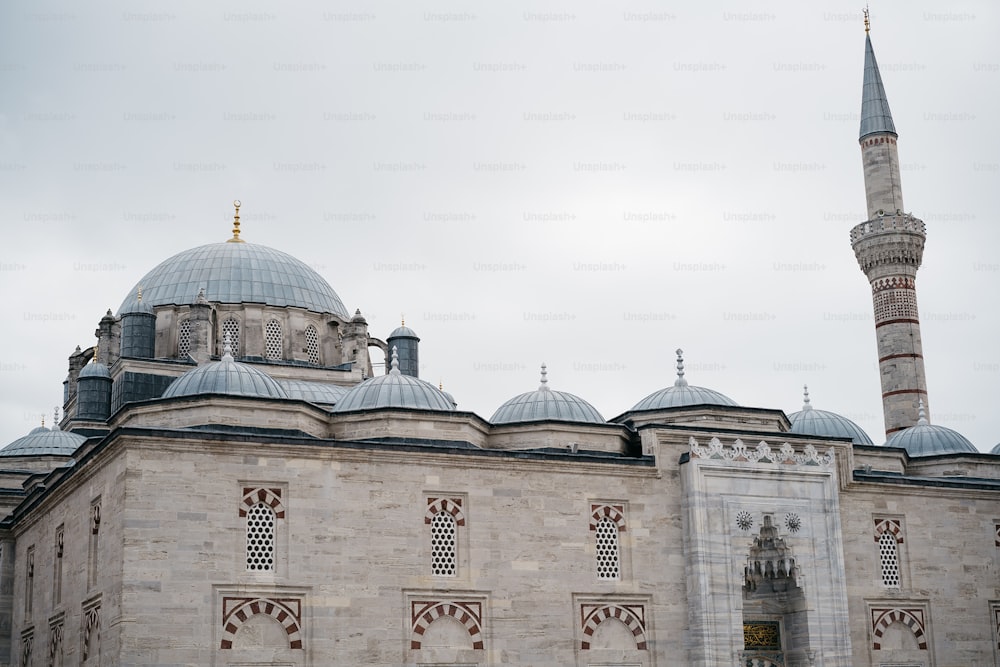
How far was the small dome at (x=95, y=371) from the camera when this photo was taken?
2762 cm

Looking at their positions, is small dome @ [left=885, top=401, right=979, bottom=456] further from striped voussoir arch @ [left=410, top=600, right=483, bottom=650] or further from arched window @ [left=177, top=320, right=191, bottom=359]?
arched window @ [left=177, top=320, right=191, bottom=359]

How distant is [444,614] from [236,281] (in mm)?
12449

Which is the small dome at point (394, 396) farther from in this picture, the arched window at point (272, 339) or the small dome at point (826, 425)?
the small dome at point (826, 425)

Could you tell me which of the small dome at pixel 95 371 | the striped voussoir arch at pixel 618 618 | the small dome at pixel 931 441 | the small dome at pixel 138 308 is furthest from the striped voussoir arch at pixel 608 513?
the small dome at pixel 95 371

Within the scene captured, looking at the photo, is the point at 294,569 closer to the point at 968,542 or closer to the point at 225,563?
the point at 225,563

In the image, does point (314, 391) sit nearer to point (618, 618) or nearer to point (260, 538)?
point (260, 538)

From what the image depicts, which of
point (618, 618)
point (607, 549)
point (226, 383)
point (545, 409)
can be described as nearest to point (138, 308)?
point (226, 383)

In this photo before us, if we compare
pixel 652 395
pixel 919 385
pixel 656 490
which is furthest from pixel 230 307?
pixel 919 385

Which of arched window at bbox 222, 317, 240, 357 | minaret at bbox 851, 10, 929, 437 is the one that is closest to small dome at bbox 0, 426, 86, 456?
arched window at bbox 222, 317, 240, 357

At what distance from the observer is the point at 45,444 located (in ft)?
90.6

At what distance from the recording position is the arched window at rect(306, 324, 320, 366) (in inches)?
1153

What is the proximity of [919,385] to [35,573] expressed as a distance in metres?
20.5

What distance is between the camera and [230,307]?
28.9 metres

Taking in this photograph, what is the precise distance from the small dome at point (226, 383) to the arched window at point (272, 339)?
7103 mm
